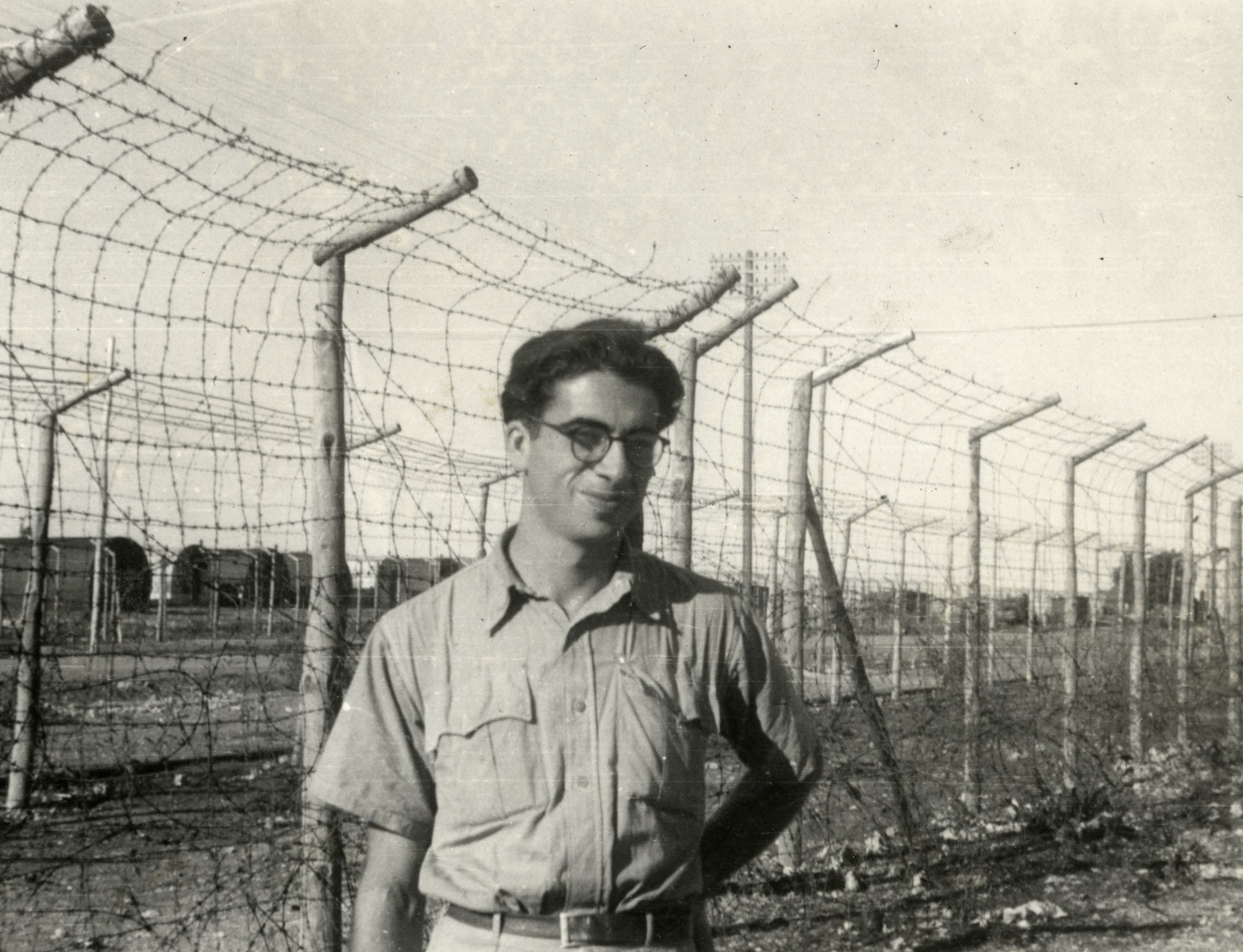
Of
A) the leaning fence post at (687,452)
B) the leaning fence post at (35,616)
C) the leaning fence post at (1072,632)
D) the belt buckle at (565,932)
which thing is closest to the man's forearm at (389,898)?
the belt buckle at (565,932)

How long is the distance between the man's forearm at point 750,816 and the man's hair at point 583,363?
2.15 ft

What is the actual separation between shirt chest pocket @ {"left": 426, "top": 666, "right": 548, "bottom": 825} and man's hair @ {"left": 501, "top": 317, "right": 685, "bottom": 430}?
1.51 feet

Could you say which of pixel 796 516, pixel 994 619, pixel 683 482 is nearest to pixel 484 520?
pixel 683 482

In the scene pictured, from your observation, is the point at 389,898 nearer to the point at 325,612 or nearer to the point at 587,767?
the point at 587,767

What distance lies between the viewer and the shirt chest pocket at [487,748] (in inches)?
74.8

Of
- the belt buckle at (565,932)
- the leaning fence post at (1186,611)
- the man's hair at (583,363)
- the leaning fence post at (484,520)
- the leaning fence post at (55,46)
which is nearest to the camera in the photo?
the belt buckle at (565,932)

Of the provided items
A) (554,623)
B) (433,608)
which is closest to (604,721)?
(554,623)

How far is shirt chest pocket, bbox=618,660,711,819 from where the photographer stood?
1911 millimetres

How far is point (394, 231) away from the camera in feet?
10.6

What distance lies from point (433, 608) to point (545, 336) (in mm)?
492

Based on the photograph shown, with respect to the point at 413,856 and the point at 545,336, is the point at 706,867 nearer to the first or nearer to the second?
the point at 413,856

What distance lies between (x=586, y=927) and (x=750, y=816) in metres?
0.47

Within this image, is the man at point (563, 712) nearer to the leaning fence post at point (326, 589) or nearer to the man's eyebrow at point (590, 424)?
the man's eyebrow at point (590, 424)

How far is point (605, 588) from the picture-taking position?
2.03 metres
